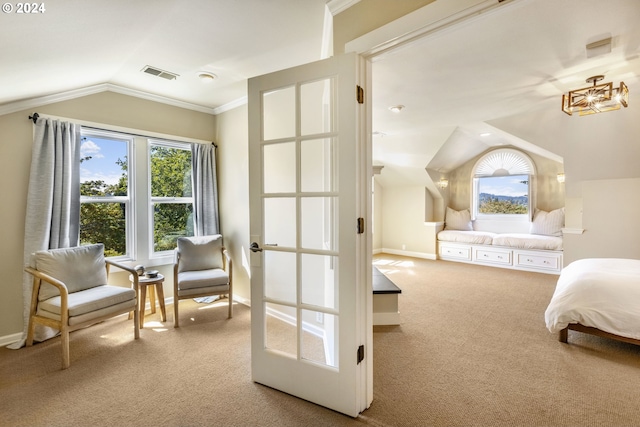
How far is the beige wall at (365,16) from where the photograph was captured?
5.11ft

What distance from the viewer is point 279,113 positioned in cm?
216

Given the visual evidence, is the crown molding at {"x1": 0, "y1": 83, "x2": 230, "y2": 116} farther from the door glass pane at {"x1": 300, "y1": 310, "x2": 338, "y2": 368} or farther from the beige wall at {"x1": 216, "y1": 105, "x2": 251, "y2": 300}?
the door glass pane at {"x1": 300, "y1": 310, "x2": 338, "y2": 368}

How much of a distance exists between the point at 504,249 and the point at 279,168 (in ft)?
17.9

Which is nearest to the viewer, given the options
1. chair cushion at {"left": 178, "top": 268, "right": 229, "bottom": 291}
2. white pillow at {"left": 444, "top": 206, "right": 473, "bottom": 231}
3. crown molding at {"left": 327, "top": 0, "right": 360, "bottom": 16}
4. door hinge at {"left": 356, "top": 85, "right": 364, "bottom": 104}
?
door hinge at {"left": 356, "top": 85, "right": 364, "bottom": 104}

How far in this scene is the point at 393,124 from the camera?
460 cm

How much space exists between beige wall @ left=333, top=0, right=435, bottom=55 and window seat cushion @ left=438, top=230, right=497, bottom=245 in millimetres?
5558

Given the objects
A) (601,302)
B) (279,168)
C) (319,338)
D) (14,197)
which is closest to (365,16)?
(279,168)

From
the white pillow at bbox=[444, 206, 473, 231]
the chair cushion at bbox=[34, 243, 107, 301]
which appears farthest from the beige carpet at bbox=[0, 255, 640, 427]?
the white pillow at bbox=[444, 206, 473, 231]

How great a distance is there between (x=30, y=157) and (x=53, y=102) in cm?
58

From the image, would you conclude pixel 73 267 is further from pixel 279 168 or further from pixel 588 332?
pixel 588 332

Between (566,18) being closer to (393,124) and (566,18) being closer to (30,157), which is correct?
(393,124)

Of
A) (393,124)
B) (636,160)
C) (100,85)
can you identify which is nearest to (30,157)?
(100,85)

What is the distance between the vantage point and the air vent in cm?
283

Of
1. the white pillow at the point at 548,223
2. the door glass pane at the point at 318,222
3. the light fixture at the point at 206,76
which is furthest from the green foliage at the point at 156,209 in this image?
the white pillow at the point at 548,223
